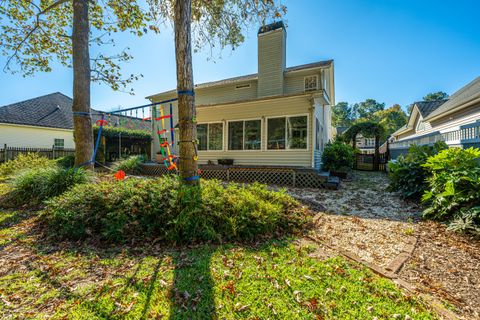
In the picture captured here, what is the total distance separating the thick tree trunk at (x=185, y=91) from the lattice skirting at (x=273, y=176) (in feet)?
13.3

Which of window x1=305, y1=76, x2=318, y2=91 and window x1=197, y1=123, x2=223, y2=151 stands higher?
window x1=305, y1=76, x2=318, y2=91

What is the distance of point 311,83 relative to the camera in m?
11.5

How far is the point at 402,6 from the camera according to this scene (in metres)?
7.27

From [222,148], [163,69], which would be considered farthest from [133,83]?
[222,148]

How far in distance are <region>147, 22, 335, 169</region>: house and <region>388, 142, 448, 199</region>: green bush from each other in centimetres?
289

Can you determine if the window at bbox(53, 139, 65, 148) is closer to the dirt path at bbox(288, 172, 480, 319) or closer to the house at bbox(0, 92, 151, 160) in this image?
the house at bbox(0, 92, 151, 160)

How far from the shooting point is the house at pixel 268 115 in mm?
8672

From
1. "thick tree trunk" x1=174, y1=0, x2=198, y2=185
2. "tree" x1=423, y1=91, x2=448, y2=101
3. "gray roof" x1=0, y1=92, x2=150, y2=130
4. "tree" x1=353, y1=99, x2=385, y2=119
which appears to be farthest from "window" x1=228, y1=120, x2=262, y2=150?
"tree" x1=353, y1=99, x2=385, y2=119

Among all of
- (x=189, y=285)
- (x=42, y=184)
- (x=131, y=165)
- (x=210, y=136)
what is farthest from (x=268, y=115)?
(x=189, y=285)

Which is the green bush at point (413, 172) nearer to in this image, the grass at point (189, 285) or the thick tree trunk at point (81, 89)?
the grass at point (189, 285)

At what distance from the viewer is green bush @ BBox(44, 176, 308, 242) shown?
3.34 metres

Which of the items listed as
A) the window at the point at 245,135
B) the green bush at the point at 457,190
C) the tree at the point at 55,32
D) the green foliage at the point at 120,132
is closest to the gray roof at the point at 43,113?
the green foliage at the point at 120,132

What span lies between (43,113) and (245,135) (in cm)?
1737

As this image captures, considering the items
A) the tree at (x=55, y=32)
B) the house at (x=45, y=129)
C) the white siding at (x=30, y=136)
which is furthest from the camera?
the white siding at (x=30, y=136)
